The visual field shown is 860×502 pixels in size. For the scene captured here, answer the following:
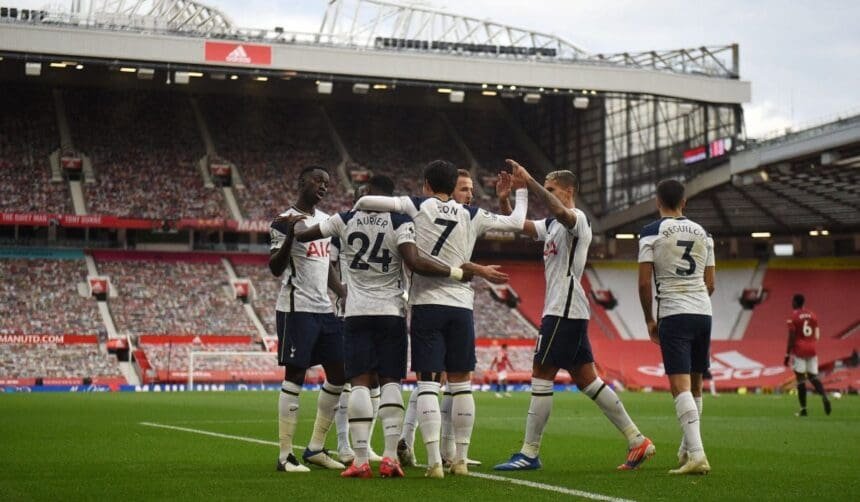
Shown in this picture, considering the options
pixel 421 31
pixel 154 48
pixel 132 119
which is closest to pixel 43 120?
pixel 132 119

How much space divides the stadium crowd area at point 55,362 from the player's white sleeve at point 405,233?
3614 cm

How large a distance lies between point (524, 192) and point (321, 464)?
10.4 feet

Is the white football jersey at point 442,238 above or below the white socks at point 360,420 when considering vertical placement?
above

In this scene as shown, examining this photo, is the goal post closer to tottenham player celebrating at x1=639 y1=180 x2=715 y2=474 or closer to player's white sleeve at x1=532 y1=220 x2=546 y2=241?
player's white sleeve at x1=532 y1=220 x2=546 y2=241

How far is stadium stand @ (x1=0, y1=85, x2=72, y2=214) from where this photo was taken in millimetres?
50844

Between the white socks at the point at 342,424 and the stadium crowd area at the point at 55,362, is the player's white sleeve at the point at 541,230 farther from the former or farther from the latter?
Answer: the stadium crowd area at the point at 55,362

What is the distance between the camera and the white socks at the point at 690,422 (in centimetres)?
962

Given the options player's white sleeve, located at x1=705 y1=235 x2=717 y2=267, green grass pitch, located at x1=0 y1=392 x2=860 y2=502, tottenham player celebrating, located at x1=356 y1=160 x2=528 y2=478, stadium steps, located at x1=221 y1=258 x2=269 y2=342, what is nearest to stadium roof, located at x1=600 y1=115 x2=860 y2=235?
stadium steps, located at x1=221 y1=258 x2=269 y2=342

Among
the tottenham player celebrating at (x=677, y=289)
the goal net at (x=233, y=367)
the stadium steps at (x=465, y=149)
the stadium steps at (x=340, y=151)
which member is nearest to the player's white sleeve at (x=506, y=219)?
the tottenham player celebrating at (x=677, y=289)

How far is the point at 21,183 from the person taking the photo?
169 ft

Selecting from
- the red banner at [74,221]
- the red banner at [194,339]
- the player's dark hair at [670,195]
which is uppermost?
the red banner at [74,221]

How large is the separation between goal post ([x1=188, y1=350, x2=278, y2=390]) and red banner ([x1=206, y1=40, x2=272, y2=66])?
1266 cm

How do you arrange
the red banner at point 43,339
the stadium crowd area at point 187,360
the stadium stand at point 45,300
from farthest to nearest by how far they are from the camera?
the stadium stand at point 45,300
the stadium crowd area at point 187,360
the red banner at point 43,339

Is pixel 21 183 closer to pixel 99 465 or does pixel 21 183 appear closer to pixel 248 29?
pixel 248 29
